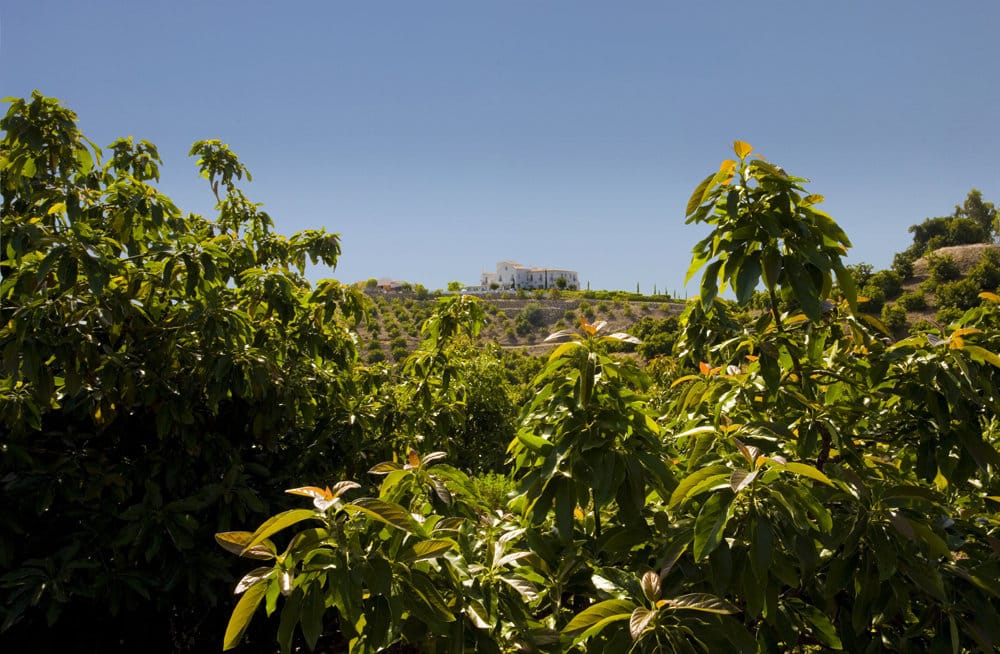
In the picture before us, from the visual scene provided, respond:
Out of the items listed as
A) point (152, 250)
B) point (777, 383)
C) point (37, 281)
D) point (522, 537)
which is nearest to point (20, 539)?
point (37, 281)

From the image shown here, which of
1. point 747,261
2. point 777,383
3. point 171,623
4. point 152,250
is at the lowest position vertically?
point 171,623

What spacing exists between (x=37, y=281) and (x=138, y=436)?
1152 mm

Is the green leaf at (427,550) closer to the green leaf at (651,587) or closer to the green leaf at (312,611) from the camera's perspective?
the green leaf at (312,611)

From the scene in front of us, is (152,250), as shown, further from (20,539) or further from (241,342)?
(20,539)

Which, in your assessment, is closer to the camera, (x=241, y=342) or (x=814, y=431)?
(x=814, y=431)

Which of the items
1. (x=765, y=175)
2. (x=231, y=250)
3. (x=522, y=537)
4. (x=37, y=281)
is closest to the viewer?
(x=765, y=175)

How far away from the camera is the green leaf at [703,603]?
3.87ft

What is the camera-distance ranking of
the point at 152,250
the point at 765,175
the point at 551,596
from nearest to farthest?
the point at 551,596 → the point at 765,175 → the point at 152,250

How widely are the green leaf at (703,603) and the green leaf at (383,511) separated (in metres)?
0.57

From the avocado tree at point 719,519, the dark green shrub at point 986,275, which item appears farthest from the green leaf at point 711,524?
the dark green shrub at point 986,275

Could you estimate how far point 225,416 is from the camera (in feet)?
11.3

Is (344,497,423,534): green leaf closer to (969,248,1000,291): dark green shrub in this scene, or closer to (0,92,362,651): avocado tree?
(0,92,362,651): avocado tree

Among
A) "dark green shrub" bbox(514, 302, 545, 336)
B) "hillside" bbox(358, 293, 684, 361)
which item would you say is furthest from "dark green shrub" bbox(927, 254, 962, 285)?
"dark green shrub" bbox(514, 302, 545, 336)

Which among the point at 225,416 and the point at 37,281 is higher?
the point at 37,281
